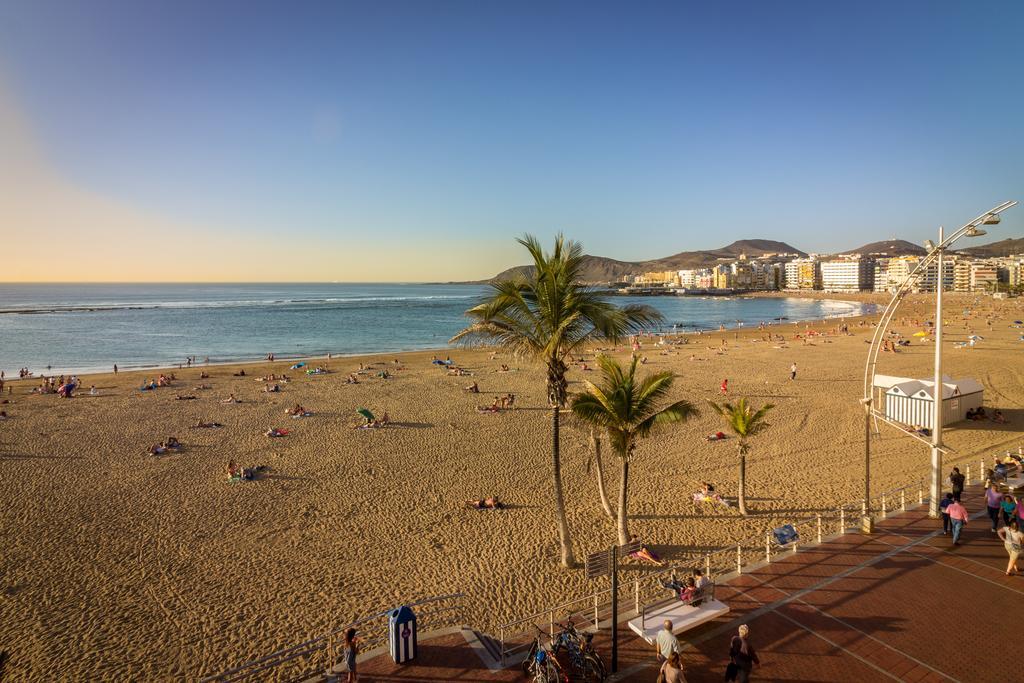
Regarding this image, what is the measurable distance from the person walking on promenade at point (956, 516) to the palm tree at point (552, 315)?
577 centimetres

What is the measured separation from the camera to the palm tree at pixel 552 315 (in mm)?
8469

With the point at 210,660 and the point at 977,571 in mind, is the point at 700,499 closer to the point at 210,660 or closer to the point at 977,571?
the point at 977,571

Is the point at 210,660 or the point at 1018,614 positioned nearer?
the point at 1018,614

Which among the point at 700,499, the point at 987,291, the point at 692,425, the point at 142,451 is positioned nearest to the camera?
the point at 700,499

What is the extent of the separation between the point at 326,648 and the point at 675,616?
193 inches

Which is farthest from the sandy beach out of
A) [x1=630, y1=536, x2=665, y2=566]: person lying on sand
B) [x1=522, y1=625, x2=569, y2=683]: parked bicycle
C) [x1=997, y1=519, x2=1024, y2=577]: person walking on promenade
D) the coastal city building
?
the coastal city building

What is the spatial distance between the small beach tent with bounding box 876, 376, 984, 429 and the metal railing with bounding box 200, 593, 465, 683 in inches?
639

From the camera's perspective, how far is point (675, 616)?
6848 mm

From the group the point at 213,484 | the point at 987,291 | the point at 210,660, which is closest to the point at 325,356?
the point at 213,484

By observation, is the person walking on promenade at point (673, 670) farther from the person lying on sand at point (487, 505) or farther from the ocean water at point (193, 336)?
the ocean water at point (193, 336)

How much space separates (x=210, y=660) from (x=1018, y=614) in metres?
11.0

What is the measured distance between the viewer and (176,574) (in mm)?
9969

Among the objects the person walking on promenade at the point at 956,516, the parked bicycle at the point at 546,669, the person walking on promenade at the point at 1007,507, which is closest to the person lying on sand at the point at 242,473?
the parked bicycle at the point at 546,669

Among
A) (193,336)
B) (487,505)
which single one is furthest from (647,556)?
(193,336)
